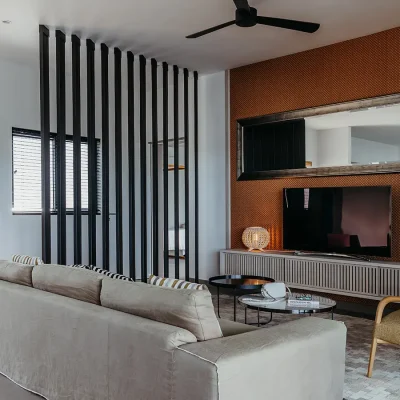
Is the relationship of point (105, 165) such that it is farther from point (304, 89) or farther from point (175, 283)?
point (175, 283)

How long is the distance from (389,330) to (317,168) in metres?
2.71

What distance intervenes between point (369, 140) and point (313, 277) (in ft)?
5.19

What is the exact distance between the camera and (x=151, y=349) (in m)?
1.91

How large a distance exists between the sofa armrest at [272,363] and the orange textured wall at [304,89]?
10.1 feet

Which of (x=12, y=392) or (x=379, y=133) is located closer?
(x=12, y=392)

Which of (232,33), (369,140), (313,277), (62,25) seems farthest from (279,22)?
(313,277)

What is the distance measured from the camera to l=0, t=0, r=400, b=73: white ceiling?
4.29 metres

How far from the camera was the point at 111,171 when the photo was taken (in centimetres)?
750

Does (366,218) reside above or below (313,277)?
above

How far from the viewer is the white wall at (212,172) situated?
6473 mm

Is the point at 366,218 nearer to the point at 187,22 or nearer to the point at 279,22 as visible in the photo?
the point at 279,22

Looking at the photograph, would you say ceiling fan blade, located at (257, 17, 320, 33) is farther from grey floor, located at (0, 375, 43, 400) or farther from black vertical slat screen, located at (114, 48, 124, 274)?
grey floor, located at (0, 375, 43, 400)

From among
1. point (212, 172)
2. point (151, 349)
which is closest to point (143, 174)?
point (212, 172)

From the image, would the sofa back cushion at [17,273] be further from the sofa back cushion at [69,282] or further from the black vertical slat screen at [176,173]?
the black vertical slat screen at [176,173]
